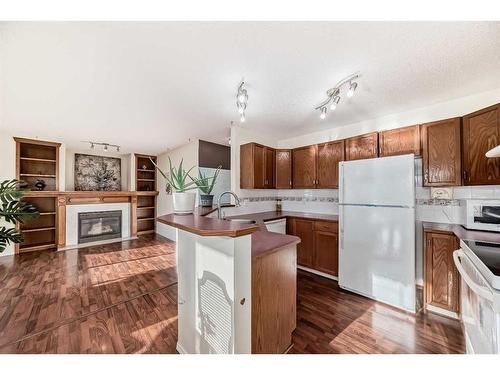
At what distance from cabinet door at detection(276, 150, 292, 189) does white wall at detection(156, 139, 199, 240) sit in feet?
5.65

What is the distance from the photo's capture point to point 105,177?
5.03 m

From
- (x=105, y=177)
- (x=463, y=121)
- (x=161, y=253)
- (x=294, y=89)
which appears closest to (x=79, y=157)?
(x=105, y=177)

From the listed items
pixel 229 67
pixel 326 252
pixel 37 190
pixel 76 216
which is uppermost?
pixel 229 67

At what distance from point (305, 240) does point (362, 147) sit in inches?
61.3

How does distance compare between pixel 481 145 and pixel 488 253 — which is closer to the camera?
pixel 488 253

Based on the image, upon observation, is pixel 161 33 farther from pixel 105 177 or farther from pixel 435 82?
pixel 105 177

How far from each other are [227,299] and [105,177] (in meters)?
5.55

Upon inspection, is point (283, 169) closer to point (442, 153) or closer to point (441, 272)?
point (442, 153)

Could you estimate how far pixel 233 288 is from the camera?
98 cm

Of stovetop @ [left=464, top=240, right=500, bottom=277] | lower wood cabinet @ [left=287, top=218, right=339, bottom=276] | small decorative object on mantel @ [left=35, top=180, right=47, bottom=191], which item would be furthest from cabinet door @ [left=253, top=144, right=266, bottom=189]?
small decorative object on mantel @ [left=35, top=180, right=47, bottom=191]

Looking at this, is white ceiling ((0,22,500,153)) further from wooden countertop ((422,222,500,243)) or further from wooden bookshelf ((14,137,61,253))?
wooden bookshelf ((14,137,61,253))

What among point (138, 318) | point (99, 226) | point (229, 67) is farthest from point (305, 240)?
point (99, 226)

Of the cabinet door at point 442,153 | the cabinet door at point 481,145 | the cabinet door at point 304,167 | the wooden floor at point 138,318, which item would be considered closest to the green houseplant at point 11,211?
the wooden floor at point 138,318

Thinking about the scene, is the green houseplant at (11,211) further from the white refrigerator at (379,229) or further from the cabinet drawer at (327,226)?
the white refrigerator at (379,229)
